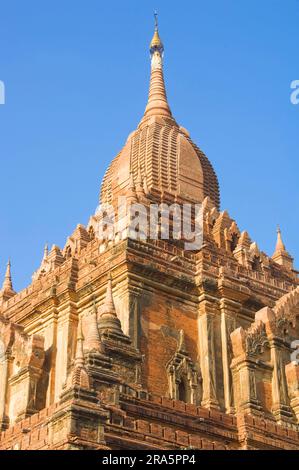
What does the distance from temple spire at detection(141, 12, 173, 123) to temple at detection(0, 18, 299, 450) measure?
18.0ft

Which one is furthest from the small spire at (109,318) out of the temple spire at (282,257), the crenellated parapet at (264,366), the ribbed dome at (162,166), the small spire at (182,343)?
the temple spire at (282,257)

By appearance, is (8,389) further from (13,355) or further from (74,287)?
(74,287)

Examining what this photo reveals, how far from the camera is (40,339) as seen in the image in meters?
47.1

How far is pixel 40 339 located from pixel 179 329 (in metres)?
6.31

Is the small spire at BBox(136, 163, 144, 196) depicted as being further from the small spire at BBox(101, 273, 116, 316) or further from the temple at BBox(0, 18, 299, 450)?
the small spire at BBox(101, 273, 116, 316)

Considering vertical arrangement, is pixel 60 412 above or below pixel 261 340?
below

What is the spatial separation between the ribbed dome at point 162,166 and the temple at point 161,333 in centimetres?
12

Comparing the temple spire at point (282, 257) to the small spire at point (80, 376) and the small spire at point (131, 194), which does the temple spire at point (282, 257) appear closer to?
the small spire at point (131, 194)

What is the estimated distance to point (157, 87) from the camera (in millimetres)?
61812

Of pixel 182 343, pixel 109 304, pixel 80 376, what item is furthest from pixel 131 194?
pixel 80 376

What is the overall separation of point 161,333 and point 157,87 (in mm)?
21372

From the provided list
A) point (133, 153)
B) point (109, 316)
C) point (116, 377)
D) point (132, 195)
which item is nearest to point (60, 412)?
point (116, 377)

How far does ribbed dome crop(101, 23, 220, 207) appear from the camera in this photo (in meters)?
53.9

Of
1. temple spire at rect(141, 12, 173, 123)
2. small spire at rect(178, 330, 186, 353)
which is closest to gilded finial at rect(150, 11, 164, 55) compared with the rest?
temple spire at rect(141, 12, 173, 123)
